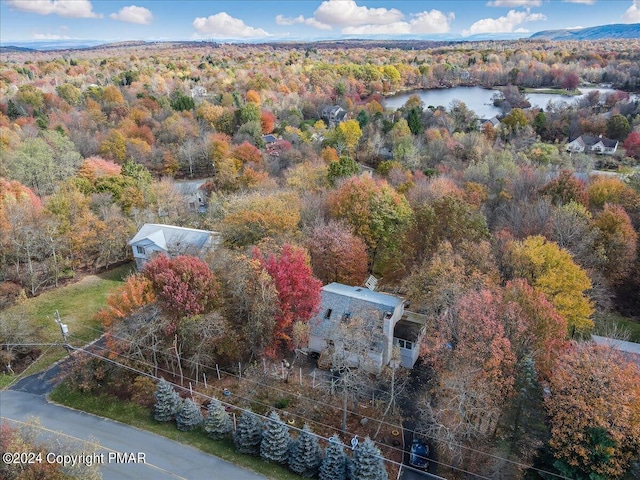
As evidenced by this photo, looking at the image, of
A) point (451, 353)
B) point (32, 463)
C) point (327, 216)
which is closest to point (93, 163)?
point (327, 216)

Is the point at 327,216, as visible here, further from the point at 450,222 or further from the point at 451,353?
the point at 451,353

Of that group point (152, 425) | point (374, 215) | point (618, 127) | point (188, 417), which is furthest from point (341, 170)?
point (618, 127)

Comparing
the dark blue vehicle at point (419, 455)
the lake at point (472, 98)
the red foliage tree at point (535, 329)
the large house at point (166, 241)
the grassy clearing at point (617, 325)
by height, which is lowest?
the dark blue vehicle at point (419, 455)

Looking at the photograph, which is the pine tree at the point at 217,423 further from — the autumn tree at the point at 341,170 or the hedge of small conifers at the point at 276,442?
the autumn tree at the point at 341,170

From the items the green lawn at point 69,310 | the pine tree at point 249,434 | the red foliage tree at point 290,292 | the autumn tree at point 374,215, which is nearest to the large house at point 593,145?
the autumn tree at point 374,215

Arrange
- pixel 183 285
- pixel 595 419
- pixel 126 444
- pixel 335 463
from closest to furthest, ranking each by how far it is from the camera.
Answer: pixel 595 419 < pixel 335 463 < pixel 126 444 < pixel 183 285

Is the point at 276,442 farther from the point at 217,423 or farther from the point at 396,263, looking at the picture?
the point at 396,263
